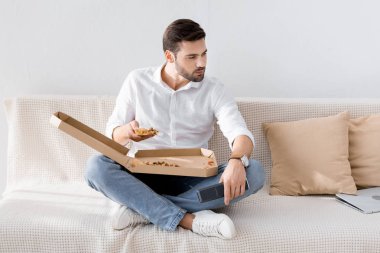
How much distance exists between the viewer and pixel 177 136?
7.92ft

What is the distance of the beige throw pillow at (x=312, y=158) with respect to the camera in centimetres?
246

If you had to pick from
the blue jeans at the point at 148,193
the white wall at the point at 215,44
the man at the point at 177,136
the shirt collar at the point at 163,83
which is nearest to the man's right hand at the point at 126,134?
the man at the point at 177,136

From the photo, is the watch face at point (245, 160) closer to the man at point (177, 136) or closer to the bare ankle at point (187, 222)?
the man at point (177, 136)

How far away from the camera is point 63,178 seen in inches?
105

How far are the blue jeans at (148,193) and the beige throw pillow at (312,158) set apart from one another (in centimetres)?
31

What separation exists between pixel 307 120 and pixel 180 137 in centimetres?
56

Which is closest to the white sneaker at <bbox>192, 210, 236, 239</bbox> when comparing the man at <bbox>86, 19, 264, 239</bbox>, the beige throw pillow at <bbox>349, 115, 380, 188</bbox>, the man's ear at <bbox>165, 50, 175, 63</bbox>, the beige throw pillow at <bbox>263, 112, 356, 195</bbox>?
the man at <bbox>86, 19, 264, 239</bbox>

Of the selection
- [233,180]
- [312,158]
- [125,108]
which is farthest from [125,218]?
[312,158]

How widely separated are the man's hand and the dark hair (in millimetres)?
499

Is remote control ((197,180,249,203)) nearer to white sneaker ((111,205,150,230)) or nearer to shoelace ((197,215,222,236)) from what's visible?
shoelace ((197,215,222,236))

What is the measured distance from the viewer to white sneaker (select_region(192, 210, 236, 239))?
2008 mm

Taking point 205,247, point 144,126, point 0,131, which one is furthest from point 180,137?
point 0,131

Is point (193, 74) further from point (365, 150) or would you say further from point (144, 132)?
point (365, 150)

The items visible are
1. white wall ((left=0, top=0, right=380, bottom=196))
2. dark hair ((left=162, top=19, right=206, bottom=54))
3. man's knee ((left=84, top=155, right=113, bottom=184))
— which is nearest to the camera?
man's knee ((left=84, top=155, right=113, bottom=184))
